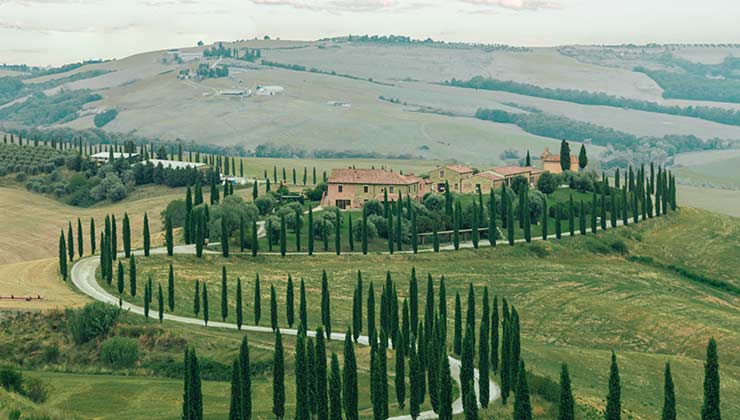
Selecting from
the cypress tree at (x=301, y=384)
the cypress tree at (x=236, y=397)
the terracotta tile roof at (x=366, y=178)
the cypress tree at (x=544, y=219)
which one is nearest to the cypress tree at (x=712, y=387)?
the cypress tree at (x=301, y=384)

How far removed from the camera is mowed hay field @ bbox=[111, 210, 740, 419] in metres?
83.0

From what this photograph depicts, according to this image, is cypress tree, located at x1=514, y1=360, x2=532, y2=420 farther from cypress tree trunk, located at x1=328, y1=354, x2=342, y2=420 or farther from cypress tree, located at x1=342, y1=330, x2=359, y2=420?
cypress tree trunk, located at x1=328, y1=354, x2=342, y2=420

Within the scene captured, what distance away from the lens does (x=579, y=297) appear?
108 meters

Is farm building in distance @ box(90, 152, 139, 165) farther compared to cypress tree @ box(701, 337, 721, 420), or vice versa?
farm building in distance @ box(90, 152, 139, 165)

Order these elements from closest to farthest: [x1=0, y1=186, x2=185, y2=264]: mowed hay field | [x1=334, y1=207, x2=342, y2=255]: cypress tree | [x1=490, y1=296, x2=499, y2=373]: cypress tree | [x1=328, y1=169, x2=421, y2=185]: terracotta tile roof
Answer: [x1=490, y1=296, x2=499, y2=373]: cypress tree → [x1=334, y1=207, x2=342, y2=255]: cypress tree → [x1=0, y1=186, x2=185, y2=264]: mowed hay field → [x1=328, y1=169, x2=421, y2=185]: terracotta tile roof

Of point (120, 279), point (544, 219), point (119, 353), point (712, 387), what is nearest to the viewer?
point (712, 387)

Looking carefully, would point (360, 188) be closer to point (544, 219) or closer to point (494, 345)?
point (544, 219)

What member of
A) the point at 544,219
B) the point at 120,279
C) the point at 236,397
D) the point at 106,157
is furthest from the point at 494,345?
the point at 106,157

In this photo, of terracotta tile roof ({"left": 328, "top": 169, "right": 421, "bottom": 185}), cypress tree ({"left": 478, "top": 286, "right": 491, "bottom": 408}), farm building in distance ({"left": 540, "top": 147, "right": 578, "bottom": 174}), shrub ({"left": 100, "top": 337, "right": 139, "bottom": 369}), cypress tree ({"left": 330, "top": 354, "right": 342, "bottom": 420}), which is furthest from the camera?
farm building in distance ({"left": 540, "top": 147, "right": 578, "bottom": 174})

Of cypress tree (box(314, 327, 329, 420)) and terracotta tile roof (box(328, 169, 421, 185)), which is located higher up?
terracotta tile roof (box(328, 169, 421, 185))

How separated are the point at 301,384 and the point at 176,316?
89.4 feet

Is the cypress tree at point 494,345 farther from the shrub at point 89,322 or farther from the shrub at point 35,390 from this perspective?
the shrub at point 35,390

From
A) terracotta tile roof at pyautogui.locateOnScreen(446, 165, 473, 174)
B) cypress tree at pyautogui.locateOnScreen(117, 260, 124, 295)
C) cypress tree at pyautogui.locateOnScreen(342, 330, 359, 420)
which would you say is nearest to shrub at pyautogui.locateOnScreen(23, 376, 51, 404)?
cypress tree at pyautogui.locateOnScreen(342, 330, 359, 420)

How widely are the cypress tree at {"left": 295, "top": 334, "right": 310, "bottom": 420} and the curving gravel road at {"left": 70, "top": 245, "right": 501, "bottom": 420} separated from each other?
213 inches
